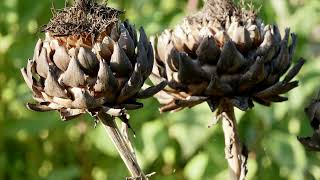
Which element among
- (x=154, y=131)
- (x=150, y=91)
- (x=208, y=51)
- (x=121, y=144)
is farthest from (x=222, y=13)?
(x=154, y=131)

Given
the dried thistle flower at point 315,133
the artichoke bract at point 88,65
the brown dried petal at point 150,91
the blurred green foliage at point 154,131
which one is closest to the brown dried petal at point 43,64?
the artichoke bract at point 88,65

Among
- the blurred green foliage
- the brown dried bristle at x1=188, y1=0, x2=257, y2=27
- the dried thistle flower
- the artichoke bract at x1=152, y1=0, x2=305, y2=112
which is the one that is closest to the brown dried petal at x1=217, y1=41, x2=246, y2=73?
the artichoke bract at x1=152, y1=0, x2=305, y2=112

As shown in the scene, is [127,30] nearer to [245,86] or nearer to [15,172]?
[245,86]

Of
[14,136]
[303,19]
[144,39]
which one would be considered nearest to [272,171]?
[303,19]

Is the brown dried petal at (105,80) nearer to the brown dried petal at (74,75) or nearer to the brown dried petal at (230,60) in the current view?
the brown dried petal at (74,75)

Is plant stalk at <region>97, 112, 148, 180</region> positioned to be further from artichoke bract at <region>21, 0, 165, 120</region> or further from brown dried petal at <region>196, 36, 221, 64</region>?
brown dried petal at <region>196, 36, 221, 64</region>

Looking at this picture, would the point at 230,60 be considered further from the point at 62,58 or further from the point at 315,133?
the point at 62,58
